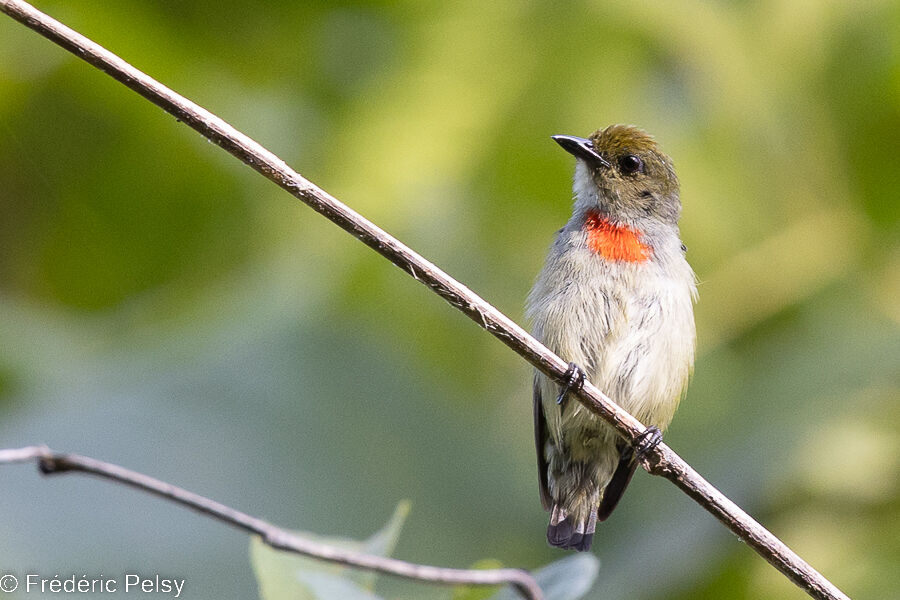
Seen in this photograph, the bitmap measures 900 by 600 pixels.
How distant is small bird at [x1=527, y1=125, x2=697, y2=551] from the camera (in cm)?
402

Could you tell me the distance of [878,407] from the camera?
4.88 meters

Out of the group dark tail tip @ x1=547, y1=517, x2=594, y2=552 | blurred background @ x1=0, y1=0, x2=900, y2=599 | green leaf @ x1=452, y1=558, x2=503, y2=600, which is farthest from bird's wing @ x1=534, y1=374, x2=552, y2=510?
green leaf @ x1=452, y1=558, x2=503, y2=600

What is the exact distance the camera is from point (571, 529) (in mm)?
4023

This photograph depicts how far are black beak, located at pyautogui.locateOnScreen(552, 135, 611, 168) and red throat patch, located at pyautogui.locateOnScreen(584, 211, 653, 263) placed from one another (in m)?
0.31

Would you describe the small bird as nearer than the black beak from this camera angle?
Yes

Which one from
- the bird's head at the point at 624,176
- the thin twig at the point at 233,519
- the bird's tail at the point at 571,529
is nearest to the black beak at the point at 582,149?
the bird's head at the point at 624,176

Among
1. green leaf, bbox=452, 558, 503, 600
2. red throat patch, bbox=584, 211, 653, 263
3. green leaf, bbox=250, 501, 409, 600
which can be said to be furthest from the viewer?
red throat patch, bbox=584, 211, 653, 263

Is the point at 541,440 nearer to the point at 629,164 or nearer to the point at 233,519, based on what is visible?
the point at 629,164

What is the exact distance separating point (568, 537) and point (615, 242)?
1.17 meters

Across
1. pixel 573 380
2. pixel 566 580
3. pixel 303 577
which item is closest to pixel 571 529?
pixel 573 380

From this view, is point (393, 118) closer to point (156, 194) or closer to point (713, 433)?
point (156, 194)

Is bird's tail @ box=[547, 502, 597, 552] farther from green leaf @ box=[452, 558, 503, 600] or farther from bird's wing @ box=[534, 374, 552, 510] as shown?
green leaf @ box=[452, 558, 503, 600]

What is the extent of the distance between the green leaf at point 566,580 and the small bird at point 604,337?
1.59 meters

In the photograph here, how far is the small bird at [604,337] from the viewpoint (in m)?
4.02
